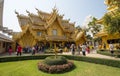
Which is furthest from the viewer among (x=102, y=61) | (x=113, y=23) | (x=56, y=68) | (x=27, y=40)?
(x=27, y=40)

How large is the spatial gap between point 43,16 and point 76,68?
2281cm

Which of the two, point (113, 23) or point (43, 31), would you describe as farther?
point (43, 31)

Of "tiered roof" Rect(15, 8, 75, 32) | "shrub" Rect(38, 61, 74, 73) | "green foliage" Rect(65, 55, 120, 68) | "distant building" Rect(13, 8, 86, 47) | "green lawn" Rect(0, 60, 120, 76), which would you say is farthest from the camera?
"tiered roof" Rect(15, 8, 75, 32)

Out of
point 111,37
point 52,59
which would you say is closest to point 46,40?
point 111,37

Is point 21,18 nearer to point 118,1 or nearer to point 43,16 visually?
point 43,16

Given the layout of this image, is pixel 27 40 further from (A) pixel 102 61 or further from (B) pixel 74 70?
(A) pixel 102 61

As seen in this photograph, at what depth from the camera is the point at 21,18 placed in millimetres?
34688

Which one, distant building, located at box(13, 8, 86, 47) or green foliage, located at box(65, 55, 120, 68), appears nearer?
green foliage, located at box(65, 55, 120, 68)

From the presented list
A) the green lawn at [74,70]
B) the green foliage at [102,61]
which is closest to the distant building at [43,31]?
the green lawn at [74,70]

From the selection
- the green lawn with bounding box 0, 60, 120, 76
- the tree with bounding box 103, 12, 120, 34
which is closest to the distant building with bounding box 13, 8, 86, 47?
the green lawn with bounding box 0, 60, 120, 76

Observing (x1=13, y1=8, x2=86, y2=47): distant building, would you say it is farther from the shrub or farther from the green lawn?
the shrub

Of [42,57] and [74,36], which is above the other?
[74,36]

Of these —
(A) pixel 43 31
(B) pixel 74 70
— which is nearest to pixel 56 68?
(B) pixel 74 70

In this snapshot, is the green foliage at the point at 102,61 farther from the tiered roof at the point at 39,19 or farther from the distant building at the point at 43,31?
the tiered roof at the point at 39,19
